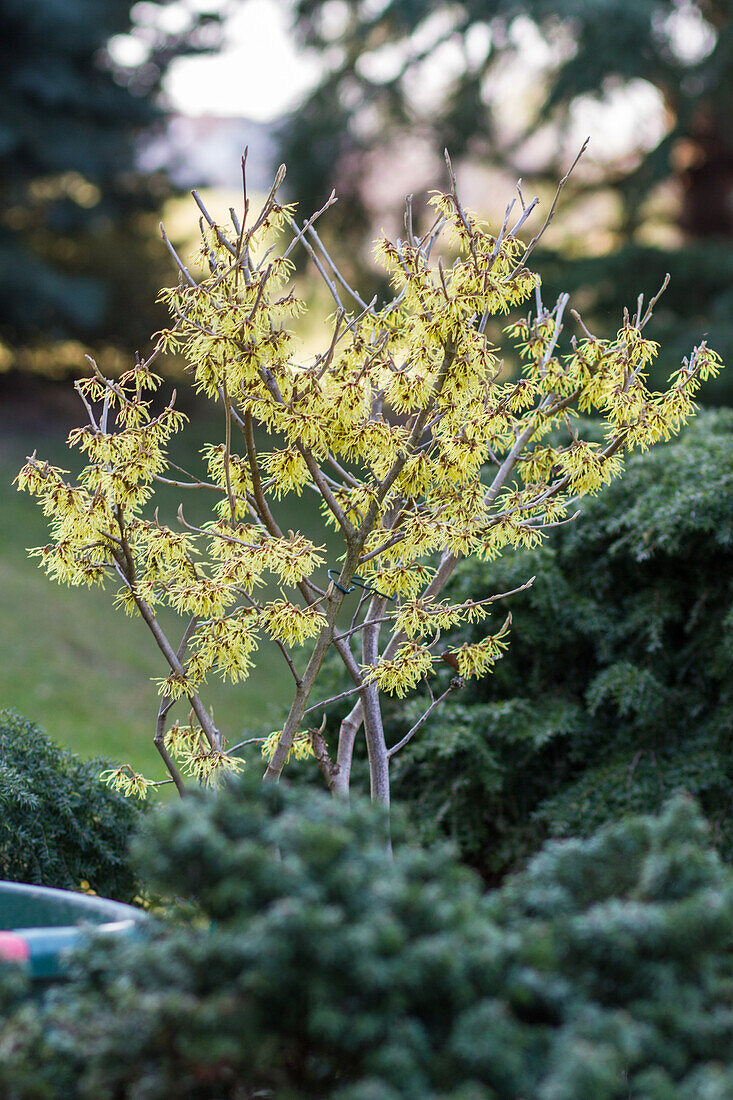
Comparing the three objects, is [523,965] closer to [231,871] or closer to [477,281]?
[231,871]

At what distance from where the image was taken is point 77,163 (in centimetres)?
1103

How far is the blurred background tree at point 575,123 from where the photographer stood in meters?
9.26

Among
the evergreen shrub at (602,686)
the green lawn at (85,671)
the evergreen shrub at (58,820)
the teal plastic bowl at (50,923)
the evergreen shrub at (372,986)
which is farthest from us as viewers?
the green lawn at (85,671)

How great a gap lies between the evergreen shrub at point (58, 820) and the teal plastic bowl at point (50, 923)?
2.25ft

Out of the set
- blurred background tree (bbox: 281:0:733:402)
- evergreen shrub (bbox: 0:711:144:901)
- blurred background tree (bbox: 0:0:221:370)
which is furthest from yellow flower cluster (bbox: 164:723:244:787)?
blurred background tree (bbox: 0:0:221:370)

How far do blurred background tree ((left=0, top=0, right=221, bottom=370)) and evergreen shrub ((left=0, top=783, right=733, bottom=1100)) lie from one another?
10.3m

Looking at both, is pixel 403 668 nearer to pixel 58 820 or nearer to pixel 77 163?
pixel 58 820

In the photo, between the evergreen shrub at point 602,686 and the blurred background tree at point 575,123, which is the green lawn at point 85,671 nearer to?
the evergreen shrub at point 602,686

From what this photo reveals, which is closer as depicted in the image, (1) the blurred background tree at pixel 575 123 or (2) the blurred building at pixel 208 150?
(1) the blurred background tree at pixel 575 123

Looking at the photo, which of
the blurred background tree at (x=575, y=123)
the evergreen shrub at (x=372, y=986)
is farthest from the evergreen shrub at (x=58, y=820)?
the blurred background tree at (x=575, y=123)

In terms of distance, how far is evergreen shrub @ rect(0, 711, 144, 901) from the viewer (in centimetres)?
296

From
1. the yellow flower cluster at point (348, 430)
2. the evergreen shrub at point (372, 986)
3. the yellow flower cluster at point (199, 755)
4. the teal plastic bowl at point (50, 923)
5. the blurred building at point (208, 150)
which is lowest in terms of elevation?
the evergreen shrub at point (372, 986)

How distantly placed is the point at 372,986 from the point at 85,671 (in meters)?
6.63

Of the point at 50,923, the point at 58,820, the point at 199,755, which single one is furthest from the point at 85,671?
the point at 50,923
